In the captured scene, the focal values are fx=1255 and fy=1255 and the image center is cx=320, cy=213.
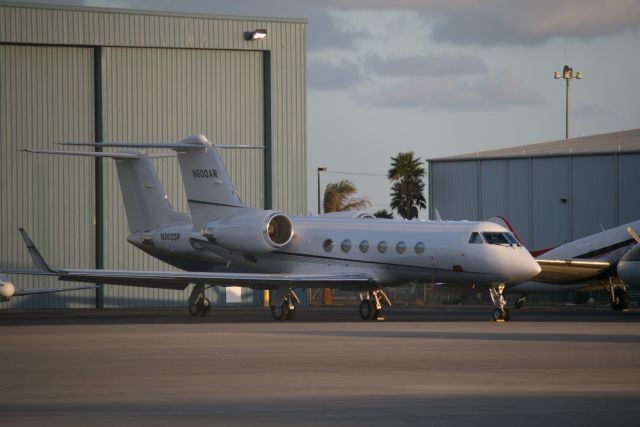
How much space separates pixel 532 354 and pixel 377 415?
316 inches

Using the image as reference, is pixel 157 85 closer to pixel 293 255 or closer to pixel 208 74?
pixel 208 74

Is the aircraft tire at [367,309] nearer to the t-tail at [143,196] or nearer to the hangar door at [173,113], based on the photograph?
the t-tail at [143,196]

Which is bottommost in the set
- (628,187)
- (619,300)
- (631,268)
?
(619,300)

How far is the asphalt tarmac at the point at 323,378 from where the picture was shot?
11.5 metres

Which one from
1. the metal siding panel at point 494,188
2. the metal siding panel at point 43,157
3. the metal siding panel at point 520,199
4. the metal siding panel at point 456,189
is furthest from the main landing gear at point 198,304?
the metal siding panel at point 456,189

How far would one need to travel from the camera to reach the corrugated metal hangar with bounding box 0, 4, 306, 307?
46562 millimetres

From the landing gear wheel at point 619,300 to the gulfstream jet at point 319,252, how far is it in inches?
425

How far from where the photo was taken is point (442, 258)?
33219mm

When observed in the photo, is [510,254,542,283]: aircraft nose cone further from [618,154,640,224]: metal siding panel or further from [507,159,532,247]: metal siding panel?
[507,159,532,247]: metal siding panel

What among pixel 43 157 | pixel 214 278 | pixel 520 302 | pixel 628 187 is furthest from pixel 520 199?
pixel 214 278

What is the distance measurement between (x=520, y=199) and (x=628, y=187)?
5.44m

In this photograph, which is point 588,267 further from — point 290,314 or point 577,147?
point 577,147

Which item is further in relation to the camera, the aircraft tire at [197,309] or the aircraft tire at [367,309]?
the aircraft tire at [197,309]

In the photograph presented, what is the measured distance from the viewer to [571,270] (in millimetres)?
42562
